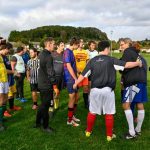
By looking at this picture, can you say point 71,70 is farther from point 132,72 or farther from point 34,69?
A: point 34,69

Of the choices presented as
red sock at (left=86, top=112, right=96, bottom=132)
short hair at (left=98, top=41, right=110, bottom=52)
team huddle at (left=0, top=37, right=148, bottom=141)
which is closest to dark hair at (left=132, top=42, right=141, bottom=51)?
team huddle at (left=0, top=37, right=148, bottom=141)

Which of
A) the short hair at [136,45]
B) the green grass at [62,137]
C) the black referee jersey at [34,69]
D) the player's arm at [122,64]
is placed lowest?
the green grass at [62,137]

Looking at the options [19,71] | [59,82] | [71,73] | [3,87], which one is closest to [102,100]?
[71,73]

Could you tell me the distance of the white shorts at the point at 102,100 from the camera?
671cm

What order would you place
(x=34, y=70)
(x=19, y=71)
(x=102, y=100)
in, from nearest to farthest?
(x=102, y=100) < (x=34, y=70) < (x=19, y=71)

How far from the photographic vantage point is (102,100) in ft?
22.2

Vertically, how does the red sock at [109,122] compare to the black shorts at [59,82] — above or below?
below

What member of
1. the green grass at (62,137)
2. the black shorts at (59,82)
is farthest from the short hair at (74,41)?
the green grass at (62,137)

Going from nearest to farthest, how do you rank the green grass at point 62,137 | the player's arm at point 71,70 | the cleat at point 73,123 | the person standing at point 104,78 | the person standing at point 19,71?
1. the green grass at point 62,137
2. the person standing at point 104,78
3. the player's arm at point 71,70
4. the cleat at point 73,123
5. the person standing at point 19,71

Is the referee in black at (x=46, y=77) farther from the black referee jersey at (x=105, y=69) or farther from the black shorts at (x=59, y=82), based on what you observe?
the black shorts at (x=59, y=82)

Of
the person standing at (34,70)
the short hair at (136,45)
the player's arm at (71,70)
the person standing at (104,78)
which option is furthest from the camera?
the person standing at (34,70)

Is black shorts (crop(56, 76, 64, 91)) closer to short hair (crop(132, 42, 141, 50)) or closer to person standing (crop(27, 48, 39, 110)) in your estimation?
person standing (crop(27, 48, 39, 110))

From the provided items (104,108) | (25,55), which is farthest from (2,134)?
(25,55)

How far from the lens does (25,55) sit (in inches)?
514
